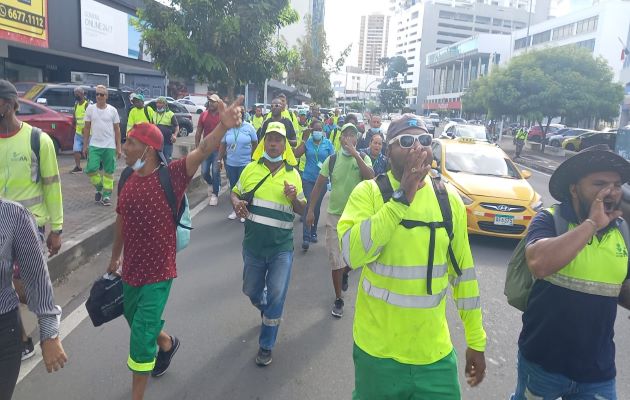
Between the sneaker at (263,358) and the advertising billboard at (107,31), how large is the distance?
54.9 ft

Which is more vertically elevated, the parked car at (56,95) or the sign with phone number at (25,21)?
the sign with phone number at (25,21)

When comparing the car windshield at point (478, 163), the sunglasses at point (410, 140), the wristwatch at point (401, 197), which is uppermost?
the sunglasses at point (410, 140)

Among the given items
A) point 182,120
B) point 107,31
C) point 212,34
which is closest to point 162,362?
point 212,34

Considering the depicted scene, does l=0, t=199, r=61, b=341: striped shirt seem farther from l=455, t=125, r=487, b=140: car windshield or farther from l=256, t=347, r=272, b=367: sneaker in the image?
l=455, t=125, r=487, b=140: car windshield

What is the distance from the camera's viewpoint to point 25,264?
2309 mm

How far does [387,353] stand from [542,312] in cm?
78

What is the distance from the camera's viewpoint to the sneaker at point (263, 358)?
4039mm

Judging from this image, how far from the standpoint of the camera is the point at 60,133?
1309cm

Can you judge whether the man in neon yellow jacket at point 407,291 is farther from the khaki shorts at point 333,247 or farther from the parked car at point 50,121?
the parked car at point 50,121


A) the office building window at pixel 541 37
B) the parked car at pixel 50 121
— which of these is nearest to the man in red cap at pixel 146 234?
the parked car at pixel 50 121

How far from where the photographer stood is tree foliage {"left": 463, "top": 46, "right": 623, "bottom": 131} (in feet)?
92.7

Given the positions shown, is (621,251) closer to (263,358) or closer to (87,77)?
(263,358)

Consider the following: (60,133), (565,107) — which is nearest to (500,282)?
(60,133)

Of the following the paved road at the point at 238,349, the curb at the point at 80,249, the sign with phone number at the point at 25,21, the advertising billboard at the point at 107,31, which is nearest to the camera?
the paved road at the point at 238,349
